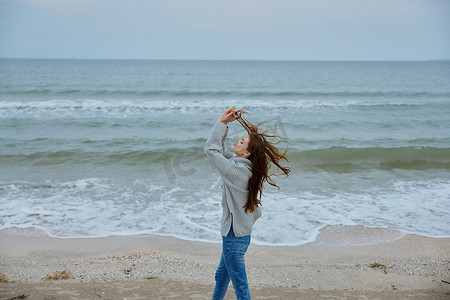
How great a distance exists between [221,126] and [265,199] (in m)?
5.38

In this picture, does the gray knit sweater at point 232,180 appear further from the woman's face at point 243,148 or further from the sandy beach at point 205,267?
the sandy beach at point 205,267

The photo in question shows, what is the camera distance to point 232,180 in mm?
2645

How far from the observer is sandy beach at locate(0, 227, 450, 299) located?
4074mm

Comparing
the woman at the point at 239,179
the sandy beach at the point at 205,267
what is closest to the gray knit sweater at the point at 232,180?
the woman at the point at 239,179

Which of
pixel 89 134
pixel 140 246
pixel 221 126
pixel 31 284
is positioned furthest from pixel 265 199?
pixel 89 134

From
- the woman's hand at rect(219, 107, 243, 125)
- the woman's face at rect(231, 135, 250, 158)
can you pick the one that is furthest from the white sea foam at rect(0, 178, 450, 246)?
the woman's hand at rect(219, 107, 243, 125)

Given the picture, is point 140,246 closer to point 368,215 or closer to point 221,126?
point 221,126

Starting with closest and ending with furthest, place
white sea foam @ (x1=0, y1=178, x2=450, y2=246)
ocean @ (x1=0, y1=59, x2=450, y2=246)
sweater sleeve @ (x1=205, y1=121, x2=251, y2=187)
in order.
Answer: sweater sleeve @ (x1=205, y1=121, x2=251, y2=187)
white sea foam @ (x1=0, y1=178, x2=450, y2=246)
ocean @ (x1=0, y1=59, x2=450, y2=246)

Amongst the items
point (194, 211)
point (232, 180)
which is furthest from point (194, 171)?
point (232, 180)

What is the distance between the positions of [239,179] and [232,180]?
0.17 ft

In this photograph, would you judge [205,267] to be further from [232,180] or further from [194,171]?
[194,171]

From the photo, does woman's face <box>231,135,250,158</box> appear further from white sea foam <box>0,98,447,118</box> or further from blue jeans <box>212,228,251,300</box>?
white sea foam <box>0,98,447,118</box>

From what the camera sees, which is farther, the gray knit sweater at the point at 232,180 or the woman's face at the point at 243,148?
the woman's face at the point at 243,148

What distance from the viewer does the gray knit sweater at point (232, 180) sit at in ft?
8.55
